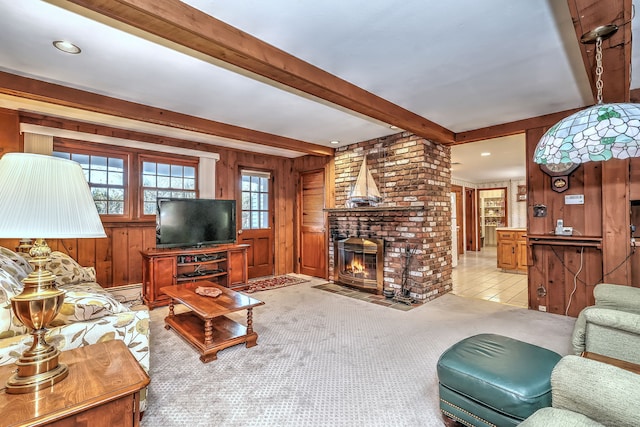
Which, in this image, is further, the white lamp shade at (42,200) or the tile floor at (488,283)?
the tile floor at (488,283)

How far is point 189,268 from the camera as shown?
438 centimetres

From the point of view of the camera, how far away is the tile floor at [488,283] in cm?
435

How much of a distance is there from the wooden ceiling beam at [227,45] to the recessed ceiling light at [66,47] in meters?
0.48

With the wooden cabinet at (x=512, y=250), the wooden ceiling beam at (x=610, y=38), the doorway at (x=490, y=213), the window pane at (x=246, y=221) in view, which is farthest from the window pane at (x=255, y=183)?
the doorway at (x=490, y=213)

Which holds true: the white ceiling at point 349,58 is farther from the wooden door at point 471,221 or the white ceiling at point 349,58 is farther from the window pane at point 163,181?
the wooden door at point 471,221

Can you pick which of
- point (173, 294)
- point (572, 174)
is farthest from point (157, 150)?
point (572, 174)

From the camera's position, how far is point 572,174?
343 centimetres

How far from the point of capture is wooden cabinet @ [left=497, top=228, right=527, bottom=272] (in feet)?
20.1

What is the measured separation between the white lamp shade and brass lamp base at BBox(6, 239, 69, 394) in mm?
158

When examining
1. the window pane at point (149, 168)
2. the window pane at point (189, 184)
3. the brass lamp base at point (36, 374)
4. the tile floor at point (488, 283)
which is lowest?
the tile floor at point (488, 283)

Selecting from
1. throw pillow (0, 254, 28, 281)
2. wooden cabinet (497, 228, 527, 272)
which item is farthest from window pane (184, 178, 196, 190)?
wooden cabinet (497, 228, 527, 272)

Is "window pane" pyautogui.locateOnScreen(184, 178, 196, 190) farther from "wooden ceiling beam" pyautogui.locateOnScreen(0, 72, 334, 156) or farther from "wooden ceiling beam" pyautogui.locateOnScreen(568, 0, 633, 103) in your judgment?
"wooden ceiling beam" pyautogui.locateOnScreen(568, 0, 633, 103)

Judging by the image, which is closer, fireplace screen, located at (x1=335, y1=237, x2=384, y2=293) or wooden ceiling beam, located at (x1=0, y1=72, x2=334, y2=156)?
wooden ceiling beam, located at (x1=0, y1=72, x2=334, y2=156)

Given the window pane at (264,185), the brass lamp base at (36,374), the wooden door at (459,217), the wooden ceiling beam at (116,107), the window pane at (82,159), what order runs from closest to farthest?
the brass lamp base at (36,374)
the wooden ceiling beam at (116,107)
the window pane at (82,159)
the window pane at (264,185)
the wooden door at (459,217)
